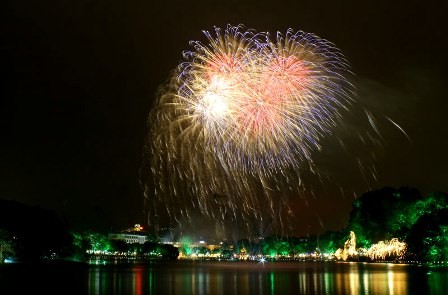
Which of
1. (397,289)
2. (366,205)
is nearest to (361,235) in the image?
(366,205)

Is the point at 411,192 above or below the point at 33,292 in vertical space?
above

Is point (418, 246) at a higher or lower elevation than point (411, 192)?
lower

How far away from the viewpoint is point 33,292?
3108cm

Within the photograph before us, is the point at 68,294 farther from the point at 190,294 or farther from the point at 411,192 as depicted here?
the point at 411,192

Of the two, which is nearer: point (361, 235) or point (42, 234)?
point (42, 234)

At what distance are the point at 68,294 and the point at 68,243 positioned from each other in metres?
70.8

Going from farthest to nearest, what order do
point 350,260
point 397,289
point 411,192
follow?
point 350,260, point 411,192, point 397,289

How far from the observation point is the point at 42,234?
86312 millimetres

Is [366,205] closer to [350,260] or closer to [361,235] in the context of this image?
[361,235]

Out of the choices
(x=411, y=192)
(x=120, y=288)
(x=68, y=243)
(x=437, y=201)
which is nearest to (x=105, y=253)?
(x=68, y=243)

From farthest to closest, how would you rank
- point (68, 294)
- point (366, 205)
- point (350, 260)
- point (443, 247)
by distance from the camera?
point (350, 260) → point (366, 205) → point (443, 247) → point (68, 294)

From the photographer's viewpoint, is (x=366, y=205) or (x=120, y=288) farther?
(x=366, y=205)

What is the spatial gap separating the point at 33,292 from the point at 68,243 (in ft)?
229

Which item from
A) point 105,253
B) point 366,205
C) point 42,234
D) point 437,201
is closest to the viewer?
point 437,201
